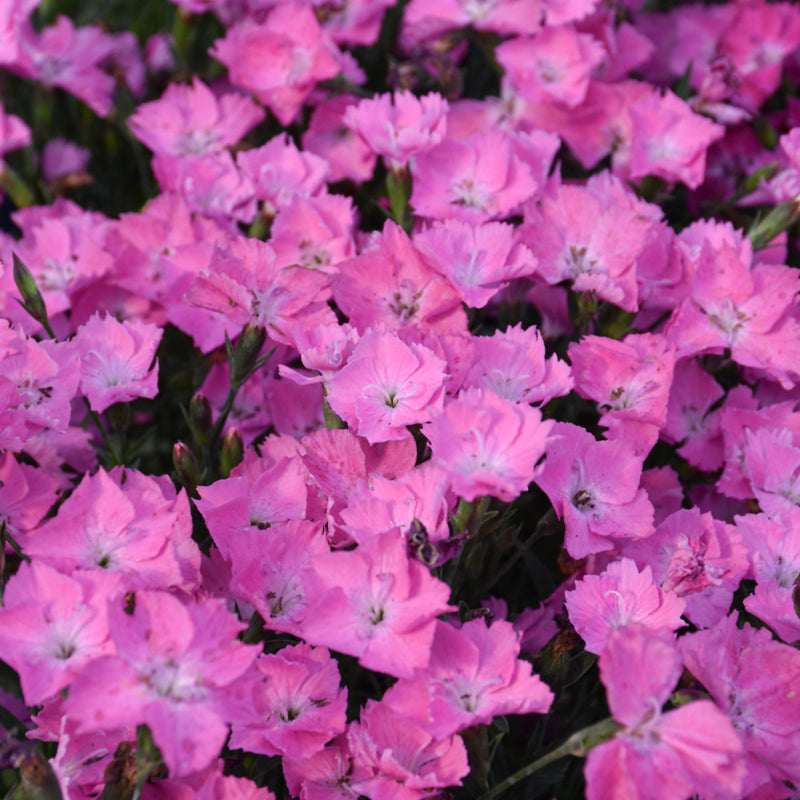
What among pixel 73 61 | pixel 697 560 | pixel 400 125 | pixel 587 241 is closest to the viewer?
pixel 697 560

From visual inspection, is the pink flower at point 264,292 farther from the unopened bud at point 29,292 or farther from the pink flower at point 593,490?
the pink flower at point 593,490

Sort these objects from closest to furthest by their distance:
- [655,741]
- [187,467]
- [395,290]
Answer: [655,741] → [187,467] → [395,290]

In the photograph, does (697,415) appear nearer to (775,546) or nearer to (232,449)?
(775,546)

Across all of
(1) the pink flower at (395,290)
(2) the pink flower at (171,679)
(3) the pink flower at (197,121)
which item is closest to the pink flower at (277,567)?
(2) the pink flower at (171,679)

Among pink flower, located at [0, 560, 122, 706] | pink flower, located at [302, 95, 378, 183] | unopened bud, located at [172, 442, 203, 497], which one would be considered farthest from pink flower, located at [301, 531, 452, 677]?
pink flower, located at [302, 95, 378, 183]

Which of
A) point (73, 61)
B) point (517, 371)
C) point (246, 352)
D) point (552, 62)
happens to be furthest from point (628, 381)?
point (73, 61)

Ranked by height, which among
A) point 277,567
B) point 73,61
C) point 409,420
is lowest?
point 277,567

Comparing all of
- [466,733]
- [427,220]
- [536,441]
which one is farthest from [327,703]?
[427,220]
